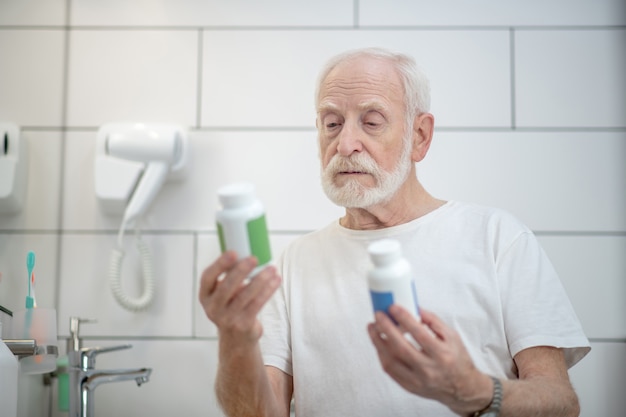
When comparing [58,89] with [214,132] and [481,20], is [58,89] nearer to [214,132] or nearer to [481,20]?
[214,132]

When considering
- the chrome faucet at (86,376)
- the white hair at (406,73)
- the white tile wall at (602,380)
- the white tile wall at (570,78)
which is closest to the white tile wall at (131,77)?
the white hair at (406,73)

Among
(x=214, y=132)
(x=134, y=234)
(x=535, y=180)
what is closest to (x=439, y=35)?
(x=535, y=180)

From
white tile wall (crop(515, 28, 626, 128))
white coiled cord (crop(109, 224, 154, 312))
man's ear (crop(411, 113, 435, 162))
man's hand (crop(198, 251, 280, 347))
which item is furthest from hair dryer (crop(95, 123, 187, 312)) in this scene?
white tile wall (crop(515, 28, 626, 128))

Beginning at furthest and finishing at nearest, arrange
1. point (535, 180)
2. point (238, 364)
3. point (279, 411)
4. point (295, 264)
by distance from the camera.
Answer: point (535, 180)
point (295, 264)
point (279, 411)
point (238, 364)

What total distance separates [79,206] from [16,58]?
39cm

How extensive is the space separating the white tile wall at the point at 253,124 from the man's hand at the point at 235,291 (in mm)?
698

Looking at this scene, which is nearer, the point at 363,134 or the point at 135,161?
the point at 363,134

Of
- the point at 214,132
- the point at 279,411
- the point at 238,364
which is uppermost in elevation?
the point at 214,132

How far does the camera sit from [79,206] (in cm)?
162

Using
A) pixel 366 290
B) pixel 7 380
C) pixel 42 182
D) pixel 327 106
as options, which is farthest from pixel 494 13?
pixel 7 380

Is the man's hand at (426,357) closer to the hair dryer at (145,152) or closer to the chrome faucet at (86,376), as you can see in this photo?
the chrome faucet at (86,376)

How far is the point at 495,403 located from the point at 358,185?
0.46 meters

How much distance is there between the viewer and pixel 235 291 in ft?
2.81

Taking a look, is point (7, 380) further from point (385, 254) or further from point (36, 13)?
point (36, 13)
